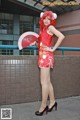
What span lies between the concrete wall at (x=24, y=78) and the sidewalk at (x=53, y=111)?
0.64 feet

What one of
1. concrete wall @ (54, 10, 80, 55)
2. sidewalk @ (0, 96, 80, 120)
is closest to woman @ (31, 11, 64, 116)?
sidewalk @ (0, 96, 80, 120)

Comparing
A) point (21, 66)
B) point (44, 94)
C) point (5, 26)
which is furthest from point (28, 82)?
point (5, 26)

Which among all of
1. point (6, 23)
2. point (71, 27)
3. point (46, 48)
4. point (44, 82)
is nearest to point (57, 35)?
point (46, 48)

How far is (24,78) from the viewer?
537cm

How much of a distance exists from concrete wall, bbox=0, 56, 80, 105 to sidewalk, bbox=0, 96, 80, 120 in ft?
0.64

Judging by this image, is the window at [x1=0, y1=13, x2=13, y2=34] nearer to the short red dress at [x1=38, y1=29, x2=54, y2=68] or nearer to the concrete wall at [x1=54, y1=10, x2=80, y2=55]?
the concrete wall at [x1=54, y1=10, x2=80, y2=55]

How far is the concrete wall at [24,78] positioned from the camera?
521 cm

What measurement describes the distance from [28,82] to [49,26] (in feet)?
4.91

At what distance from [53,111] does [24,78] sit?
1043 mm

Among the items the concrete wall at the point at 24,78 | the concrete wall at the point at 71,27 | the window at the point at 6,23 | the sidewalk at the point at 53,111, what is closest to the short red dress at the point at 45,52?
the sidewalk at the point at 53,111

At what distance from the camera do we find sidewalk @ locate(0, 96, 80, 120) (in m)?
4.22

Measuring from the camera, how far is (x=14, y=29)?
92.2 ft

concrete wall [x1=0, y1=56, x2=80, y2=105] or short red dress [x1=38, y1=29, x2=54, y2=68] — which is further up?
short red dress [x1=38, y1=29, x2=54, y2=68]

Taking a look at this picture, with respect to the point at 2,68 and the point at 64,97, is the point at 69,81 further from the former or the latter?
the point at 2,68
